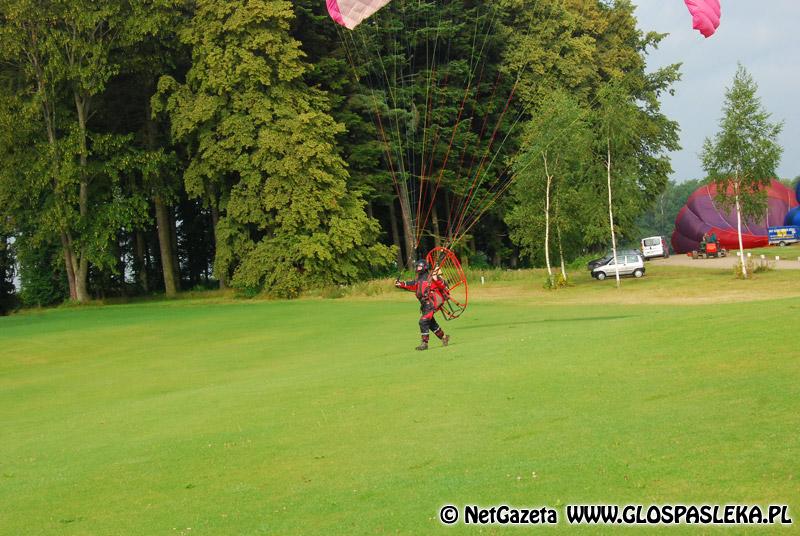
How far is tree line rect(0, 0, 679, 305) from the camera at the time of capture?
46.5 m

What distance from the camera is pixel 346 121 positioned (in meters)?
55.5

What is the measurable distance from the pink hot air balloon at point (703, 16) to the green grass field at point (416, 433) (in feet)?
20.3

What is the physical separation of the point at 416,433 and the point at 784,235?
65.4 metres

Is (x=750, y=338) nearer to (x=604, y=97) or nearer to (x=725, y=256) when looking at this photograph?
(x=604, y=97)

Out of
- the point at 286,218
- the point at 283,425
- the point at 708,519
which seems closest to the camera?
the point at 708,519

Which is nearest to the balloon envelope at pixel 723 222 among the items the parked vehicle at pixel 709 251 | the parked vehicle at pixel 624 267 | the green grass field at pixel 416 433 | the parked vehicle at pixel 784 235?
the parked vehicle at pixel 784 235

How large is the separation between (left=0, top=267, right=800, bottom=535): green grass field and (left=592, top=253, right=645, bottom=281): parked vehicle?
29125 millimetres

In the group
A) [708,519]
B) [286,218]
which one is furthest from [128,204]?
[708,519]

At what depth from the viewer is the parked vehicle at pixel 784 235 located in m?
68.8

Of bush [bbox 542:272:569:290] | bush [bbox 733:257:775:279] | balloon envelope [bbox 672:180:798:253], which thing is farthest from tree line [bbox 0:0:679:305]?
balloon envelope [bbox 672:180:798:253]

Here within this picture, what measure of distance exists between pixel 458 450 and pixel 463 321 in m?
20.3

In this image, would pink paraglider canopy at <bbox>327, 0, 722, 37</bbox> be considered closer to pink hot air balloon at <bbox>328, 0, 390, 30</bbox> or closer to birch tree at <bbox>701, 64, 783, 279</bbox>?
pink hot air balloon at <bbox>328, 0, 390, 30</bbox>

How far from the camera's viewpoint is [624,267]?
4994 cm

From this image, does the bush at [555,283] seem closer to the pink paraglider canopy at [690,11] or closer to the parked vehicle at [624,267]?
the parked vehicle at [624,267]
